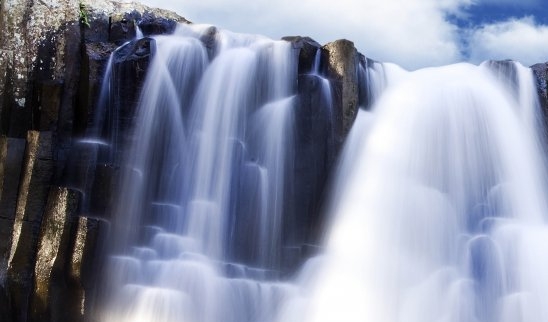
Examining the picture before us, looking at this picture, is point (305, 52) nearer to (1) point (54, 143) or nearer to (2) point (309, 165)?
(2) point (309, 165)

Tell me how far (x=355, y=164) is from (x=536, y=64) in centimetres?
403

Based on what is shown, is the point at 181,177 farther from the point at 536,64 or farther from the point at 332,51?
the point at 536,64

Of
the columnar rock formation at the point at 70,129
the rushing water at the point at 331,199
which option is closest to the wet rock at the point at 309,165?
the columnar rock formation at the point at 70,129

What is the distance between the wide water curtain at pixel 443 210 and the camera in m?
9.41

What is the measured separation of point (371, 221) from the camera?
10383 mm

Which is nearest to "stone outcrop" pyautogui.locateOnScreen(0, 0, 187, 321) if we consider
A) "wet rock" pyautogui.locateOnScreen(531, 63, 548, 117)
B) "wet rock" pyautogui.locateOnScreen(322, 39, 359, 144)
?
"wet rock" pyautogui.locateOnScreen(322, 39, 359, 144)

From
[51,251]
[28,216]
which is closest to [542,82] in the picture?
[51,251]

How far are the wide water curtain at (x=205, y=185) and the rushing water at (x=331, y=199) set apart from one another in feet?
0.06

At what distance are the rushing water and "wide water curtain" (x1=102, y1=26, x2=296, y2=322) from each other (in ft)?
0.06

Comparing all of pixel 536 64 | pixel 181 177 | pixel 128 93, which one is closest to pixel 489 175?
pixel 536 64

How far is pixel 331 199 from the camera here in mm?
10781

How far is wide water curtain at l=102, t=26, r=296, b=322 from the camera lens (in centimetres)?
924

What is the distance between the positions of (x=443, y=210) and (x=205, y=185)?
11.8 ft

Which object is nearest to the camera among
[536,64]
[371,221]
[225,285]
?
[225,285]
